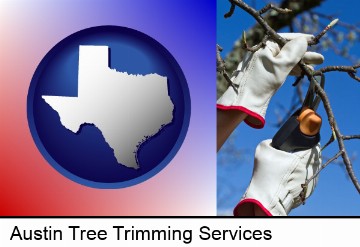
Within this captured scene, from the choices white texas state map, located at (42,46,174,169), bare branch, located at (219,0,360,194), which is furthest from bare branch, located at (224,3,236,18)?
white texas state map, located at (42,46,174,169)

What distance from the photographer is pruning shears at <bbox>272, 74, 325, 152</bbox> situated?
4.04 ft

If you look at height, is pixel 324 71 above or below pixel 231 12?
below

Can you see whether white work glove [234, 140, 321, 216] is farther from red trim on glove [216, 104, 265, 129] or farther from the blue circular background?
the blue circular background

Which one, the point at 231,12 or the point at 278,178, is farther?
the point at 231,12

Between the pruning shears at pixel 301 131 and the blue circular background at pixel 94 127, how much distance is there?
0.56 feet

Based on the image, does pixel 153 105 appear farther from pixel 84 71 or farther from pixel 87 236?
pixel 87 236

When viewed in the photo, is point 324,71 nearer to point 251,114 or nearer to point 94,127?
point 251,114

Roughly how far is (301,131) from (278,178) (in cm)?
9

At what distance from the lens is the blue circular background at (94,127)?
129 cm

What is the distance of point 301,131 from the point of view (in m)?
1.24

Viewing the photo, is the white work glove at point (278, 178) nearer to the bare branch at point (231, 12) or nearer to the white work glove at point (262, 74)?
the white work glove at point (262, 74)

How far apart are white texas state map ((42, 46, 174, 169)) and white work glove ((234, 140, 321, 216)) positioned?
186 millimetres

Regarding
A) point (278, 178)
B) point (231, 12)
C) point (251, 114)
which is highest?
point (231, 12)

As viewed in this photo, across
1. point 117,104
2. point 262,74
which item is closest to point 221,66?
point 262,74
